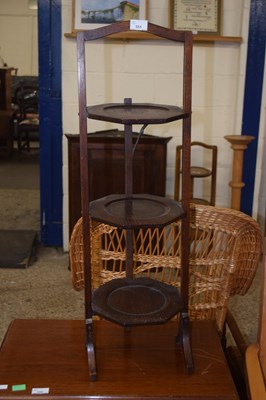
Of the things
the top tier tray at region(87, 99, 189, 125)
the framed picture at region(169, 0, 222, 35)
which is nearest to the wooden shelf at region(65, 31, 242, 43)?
the framed picture at region(169, 0, 222, 35)

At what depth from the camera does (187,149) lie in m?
1.33

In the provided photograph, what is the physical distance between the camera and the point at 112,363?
134 cm

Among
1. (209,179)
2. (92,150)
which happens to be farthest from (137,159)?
(209,179)

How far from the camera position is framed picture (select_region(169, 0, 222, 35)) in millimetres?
3020

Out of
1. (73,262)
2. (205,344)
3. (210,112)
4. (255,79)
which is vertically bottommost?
(205,344)

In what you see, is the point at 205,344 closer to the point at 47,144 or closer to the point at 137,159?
the point at 137,159

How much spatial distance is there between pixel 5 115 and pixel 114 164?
3731 mm

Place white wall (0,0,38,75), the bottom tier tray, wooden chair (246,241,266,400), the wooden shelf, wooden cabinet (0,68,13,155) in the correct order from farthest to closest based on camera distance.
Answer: white wall (0,0,38,75), wooden cabinet (0,68,13,155), the wooden shelf, the bottom tier tray, wooden chair (246,241,266,400)

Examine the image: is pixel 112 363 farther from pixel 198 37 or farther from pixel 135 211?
pixel 198 37

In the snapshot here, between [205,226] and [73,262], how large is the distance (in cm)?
46

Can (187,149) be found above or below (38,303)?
above

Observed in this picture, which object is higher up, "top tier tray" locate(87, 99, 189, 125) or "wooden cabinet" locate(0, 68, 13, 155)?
"top tier tray" locate(87, 99, 189, 125)

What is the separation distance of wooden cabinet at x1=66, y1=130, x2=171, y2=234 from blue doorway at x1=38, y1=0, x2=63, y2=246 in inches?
12.6

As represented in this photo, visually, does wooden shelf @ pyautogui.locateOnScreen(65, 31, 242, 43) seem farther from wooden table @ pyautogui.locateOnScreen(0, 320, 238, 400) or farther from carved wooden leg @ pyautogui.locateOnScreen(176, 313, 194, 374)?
carved wooden leg @ pyautogui.locateOnScreen(176, 313, 194, 374)
